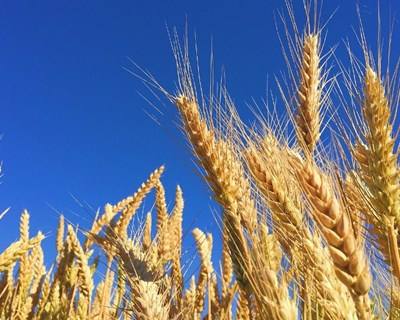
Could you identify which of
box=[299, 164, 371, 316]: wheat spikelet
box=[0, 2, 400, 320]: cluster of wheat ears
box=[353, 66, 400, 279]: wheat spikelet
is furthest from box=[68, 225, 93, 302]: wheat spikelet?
box=[299, 164, 371, 316]: wheat spikelet

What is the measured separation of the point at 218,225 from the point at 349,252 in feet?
2.42

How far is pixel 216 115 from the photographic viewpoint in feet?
7.20

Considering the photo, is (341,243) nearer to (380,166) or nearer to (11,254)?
(380,166)

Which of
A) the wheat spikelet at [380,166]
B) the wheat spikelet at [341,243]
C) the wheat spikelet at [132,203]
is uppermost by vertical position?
the wheat spikelet at [132,203]

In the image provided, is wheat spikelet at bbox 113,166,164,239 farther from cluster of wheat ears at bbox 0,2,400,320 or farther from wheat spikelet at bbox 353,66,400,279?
wheat spikelet at bbox 353,66,400,279

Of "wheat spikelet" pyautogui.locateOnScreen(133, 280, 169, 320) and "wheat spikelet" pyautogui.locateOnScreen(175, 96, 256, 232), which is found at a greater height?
"wheat spikelet" pyautogui.locateOnScreen(175, 96, 256, 232)

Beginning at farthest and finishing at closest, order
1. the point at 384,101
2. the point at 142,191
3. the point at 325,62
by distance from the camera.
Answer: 1. the point at 142,191
2. the point at 325,62
3. the point at 384,101

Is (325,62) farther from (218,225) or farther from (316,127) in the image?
(218,225)

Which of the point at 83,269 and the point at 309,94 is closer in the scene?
the point at 309,94

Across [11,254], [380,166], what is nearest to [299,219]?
[380,166]

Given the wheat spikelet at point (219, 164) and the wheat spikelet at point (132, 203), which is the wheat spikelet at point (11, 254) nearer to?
the wheat spikelet at point (132, 203)

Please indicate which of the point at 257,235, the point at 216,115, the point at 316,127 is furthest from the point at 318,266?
the point at 316,127

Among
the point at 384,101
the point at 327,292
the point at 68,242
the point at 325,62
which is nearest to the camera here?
the point at 327,292

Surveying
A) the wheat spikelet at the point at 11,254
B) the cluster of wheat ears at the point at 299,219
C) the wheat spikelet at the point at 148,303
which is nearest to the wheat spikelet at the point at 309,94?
the cluster of wheat ears at the point at 299,219
